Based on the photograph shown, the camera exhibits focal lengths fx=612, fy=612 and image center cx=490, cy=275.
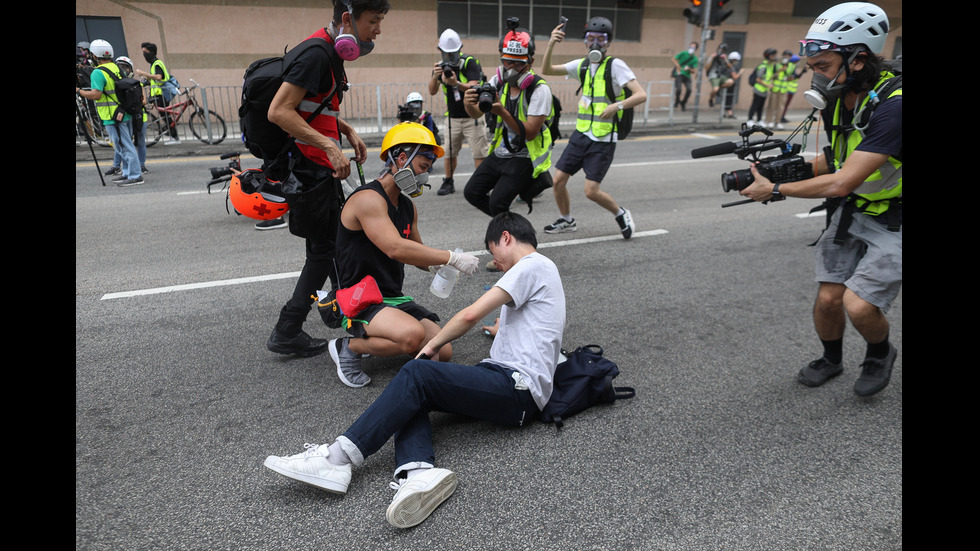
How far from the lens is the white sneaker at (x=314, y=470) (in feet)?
8.33

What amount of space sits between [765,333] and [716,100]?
18.6 m

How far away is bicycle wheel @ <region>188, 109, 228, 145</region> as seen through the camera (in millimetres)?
13547

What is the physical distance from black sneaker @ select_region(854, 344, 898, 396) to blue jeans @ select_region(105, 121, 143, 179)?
31.9 feet

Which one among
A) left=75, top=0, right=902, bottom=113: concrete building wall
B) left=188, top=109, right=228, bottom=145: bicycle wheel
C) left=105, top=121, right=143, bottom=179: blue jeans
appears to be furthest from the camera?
left=75, top=0, right=902, bottom=113: concrete building wall

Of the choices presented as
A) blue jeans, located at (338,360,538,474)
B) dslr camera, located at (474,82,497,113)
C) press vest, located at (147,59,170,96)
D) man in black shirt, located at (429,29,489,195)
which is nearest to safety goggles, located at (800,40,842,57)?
blue jeans, located at (338,360,538,474)

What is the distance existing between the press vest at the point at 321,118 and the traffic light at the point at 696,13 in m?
Answer: 13.8

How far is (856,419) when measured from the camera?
3262 mm

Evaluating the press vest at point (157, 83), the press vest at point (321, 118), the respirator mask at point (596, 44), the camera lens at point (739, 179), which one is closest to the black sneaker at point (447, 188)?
the respirator mask at point (596, 44)

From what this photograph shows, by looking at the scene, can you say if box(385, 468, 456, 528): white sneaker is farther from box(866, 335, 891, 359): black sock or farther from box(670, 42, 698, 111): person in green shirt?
box(670, 42, 698, 111): person in green shirt

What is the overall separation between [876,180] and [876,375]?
3.63ft

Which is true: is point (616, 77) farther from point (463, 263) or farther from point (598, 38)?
point (463, 263)
